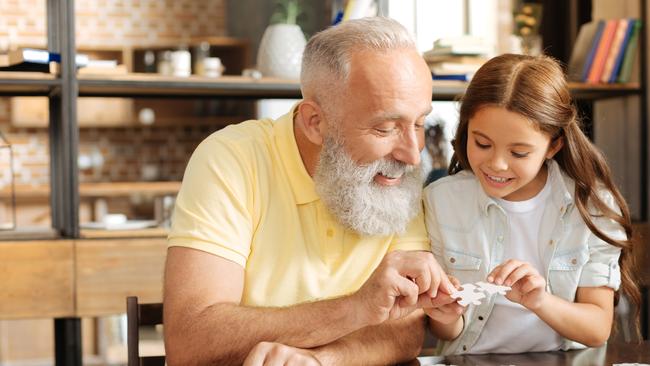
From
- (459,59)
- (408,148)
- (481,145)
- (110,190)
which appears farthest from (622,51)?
(110,190)

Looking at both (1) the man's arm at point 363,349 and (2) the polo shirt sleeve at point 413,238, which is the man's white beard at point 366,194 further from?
(1) the man's arm at point 363,349

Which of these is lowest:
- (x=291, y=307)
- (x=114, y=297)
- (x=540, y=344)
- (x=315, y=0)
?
(x=114, y=297)

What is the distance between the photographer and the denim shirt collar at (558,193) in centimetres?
192

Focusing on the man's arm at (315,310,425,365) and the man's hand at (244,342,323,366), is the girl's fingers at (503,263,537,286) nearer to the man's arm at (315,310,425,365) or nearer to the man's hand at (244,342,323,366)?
the man's arm at (315,310,425,365)

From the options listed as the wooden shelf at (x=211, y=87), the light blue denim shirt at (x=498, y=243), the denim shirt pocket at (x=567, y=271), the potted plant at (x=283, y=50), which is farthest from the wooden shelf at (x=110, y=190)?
the denim shirt pocket at (x=567, y=271)

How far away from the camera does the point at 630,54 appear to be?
3646 mm

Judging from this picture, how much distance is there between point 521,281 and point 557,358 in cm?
15

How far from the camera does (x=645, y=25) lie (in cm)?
366

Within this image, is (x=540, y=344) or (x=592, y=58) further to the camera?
(x=592, y=58)

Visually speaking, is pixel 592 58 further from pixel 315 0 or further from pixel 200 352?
pixel 315 0

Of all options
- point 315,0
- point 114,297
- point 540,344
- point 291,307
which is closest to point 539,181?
point 540,344

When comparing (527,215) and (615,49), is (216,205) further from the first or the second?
(615,49)

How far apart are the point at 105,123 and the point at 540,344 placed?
5.55 meters

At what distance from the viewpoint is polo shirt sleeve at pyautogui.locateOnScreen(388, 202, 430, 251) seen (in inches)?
73.1
